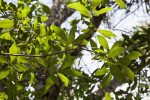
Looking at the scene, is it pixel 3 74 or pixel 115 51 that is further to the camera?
A: pixel 3 74

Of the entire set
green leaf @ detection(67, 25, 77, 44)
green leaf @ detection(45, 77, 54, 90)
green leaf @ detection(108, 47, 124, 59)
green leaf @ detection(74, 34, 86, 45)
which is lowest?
green leaf @ detection(45, 77, 54, 90)

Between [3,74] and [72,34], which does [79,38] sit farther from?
[3,74]

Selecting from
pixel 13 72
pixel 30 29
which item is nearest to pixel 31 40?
pixel 30 29

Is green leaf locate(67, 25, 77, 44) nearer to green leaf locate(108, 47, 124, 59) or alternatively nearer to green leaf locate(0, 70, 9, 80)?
green leaf locate(108, 47, 124, 59)

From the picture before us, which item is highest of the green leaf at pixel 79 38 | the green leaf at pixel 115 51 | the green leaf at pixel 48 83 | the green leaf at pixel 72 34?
the green leaf at pixel 72 34

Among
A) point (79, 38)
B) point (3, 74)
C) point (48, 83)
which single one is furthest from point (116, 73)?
point (3, 74)

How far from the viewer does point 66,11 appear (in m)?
2.77

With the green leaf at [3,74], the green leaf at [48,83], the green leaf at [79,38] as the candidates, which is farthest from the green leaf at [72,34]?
the green leaf at [3,74]

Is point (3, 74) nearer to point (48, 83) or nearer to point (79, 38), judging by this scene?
point (48, 83)

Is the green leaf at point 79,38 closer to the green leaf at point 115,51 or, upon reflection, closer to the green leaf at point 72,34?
the green leaf at point 72,34

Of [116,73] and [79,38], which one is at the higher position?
[79,38]

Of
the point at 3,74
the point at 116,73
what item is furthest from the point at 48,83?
the point at 116,73

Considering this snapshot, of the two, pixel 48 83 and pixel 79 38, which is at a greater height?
pixel 79 38

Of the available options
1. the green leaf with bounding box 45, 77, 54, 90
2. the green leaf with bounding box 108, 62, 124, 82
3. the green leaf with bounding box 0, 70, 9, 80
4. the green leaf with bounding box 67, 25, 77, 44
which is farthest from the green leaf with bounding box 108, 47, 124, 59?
the green leaf with bounding box 0, 70, 9, 80
